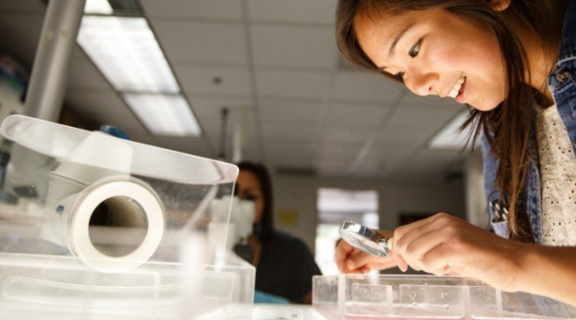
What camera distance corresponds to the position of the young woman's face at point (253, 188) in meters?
2.01

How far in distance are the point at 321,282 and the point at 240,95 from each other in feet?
8.84

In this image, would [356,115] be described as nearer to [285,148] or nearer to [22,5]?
[285,148]

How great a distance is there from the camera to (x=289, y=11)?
2.27 metres

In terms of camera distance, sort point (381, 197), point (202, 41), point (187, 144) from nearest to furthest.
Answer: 1. point (202, 41)
2. point (187, 144)
3. point (381, 197)

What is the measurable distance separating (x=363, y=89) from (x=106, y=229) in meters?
2.68

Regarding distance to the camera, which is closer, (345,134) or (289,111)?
(289,111)

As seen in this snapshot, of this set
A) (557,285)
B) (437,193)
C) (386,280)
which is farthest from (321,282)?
(437,193)

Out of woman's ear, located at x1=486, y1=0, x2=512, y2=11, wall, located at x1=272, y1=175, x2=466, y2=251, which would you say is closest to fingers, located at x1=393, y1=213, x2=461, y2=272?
woman's ear, located at x1=486, y1=0, x2=512, y2=11

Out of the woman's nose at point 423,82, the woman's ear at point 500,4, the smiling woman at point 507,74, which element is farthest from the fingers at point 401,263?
the woman's ear at point 500,4

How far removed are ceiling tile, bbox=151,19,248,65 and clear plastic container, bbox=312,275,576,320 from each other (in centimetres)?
205

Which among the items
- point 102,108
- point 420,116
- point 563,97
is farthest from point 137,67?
point 563,97

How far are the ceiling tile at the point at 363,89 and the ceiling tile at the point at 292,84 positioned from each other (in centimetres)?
9

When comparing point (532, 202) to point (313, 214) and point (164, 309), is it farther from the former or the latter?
point (313, 214)

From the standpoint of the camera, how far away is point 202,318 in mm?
554
